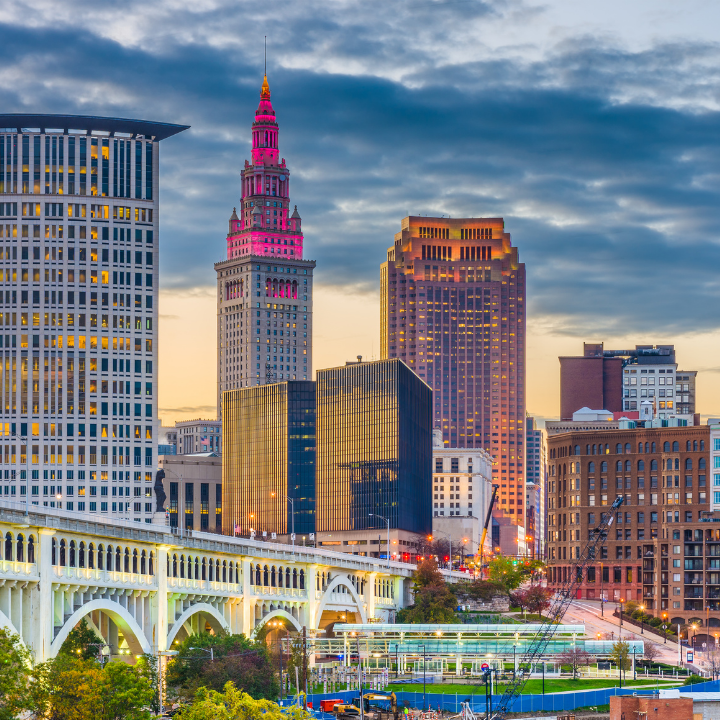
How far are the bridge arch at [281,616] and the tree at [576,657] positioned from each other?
35.2m

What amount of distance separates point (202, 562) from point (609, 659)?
190 feet

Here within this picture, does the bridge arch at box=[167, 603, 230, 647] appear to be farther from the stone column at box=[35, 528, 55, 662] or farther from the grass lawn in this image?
the stone column at box=[35, 528, 55, 662]

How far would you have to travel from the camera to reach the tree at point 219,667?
150 metres

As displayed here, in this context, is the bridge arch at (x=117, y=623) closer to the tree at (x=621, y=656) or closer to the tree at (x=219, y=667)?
the tree at (x=219, y=667)

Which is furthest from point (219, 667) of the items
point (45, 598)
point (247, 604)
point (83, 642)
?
point (247, 604)

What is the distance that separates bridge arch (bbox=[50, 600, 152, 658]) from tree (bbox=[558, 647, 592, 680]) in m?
61.1

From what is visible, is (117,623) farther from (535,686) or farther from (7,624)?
(535,686)

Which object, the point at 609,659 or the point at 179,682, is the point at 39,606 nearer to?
the point at 179,682

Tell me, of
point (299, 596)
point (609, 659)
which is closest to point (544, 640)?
point (609, 659)

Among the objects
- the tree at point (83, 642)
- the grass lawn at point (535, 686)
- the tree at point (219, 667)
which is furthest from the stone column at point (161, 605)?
the grass lawn at point (535, 686)

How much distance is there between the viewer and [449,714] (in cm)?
15538

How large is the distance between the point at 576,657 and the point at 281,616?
3906 cm

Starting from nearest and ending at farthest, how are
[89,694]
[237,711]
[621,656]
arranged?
1. [237,711]
2. [89,694]
3. [621,656]

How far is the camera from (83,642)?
14988 cm
